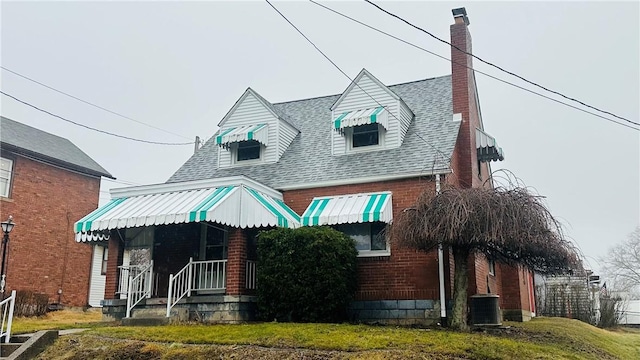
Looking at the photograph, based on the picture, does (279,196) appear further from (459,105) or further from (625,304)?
(625,304)

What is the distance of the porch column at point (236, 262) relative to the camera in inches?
577

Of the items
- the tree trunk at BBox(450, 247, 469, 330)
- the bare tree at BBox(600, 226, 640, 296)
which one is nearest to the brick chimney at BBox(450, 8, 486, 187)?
the tree trunk at BBox(450, 247, 469, 330)

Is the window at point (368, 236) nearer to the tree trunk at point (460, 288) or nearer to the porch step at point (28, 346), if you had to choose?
the tree trunk at point (460, 288)

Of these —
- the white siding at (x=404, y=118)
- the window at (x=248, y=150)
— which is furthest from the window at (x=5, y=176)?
the white siding at (x=404, y=118)

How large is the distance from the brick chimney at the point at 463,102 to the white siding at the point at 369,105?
200 cm

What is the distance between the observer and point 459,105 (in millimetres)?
18547

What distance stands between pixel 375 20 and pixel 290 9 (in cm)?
212

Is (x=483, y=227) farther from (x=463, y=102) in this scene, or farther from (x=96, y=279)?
(x=96, y=279)

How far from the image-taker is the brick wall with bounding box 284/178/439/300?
1538 centimetres

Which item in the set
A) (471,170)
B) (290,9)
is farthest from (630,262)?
(290,9)

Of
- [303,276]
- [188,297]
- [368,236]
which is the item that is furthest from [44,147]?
[303,276]

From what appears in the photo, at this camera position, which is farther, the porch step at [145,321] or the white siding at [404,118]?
the white siding at [404,118]

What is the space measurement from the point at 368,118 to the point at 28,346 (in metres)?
11.2

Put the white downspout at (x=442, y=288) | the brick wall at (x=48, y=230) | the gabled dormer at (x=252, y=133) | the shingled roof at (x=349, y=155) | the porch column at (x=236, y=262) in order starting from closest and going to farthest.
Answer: the porch column at (x=236, y=262)
the white downspout at (x=442, y=288)
the shingled roof at (x=349, y=155)
the gabled dormer at (x=252, y=133)
the brick wall at (x=48, y=230)
